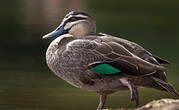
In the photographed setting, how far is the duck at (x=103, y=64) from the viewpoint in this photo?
941 cm

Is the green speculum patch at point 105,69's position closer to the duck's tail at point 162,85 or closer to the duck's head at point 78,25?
the duck's tail at point 162,85

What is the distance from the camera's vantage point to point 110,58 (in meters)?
9.47

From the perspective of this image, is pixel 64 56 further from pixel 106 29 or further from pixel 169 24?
pixel 169 24

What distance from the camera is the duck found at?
30.9 feet

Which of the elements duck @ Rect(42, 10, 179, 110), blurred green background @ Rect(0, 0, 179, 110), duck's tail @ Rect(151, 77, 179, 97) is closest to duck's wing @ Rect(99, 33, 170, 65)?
duck @ Rect(42, 10, 179, 110)

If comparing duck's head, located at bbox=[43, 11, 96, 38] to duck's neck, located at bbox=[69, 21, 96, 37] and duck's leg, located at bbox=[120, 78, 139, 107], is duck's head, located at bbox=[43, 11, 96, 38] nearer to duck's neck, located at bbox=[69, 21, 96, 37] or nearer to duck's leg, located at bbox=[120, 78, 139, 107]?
duck's neck, located at bbox=[69, 21, 96, 37]

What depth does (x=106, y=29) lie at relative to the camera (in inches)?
985

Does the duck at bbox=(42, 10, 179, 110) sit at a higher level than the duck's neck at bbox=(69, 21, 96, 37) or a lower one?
lower

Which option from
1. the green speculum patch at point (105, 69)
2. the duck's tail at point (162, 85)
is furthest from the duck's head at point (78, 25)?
the duck's tail at point (162, 85)

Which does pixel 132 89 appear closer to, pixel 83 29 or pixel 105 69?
pixel 105 69

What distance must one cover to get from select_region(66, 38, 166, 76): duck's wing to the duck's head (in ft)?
0.68

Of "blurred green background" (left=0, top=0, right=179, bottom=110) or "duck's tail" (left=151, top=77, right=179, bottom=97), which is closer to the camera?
"duck's tail" (left=151, top=77, right=179, bottom=97)

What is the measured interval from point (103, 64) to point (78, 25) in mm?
696

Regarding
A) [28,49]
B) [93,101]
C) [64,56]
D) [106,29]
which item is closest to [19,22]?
[106,29]
